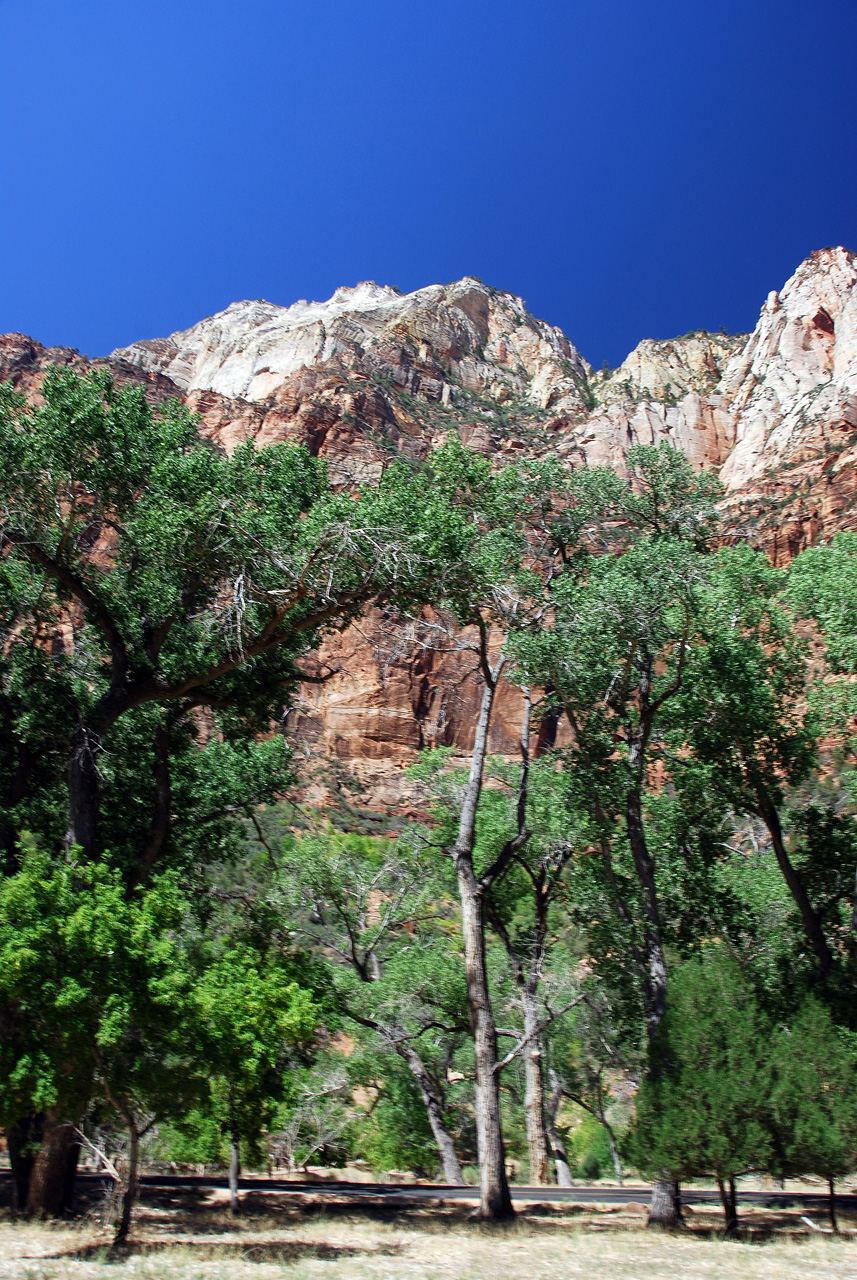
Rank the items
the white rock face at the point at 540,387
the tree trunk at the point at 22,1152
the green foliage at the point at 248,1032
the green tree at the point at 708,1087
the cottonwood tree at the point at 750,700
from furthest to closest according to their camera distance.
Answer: the white rock face at the point at 540,387, the cottonwood tree at the point at 750,700, the green tree at the point at 708,1087, the tree trunk at the point at 22,1152, the green foliage at the point at 248,1032

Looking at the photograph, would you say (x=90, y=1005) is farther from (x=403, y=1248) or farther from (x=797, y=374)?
(x=797, y=374)

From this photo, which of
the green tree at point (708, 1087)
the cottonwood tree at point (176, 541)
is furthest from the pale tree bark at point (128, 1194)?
the green tree at point (708, 1087)

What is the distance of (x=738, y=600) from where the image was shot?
50.7 feet

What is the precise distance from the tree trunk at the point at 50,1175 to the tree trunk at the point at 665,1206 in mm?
8490

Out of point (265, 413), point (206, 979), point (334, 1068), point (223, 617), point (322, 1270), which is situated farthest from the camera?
point (265, 413)

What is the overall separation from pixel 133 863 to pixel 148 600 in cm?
417

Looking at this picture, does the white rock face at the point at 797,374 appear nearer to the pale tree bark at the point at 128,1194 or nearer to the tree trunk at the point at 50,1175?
the tree trunk at the point at 50,1175

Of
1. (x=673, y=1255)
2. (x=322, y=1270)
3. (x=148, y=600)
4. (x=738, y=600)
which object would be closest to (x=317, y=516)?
(x=148, y=600)

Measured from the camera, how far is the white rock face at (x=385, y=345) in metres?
112

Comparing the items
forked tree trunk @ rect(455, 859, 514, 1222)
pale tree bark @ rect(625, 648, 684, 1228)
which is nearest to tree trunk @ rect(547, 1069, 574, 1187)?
pale tree bark @ rect(625, 648, 684, 1228)

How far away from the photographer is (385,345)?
10975cm

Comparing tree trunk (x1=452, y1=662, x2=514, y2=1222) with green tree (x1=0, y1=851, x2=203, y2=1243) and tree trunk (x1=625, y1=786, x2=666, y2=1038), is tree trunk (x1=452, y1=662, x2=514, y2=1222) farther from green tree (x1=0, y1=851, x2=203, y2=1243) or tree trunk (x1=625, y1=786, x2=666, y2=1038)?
green tree (x1=0, y1=851, x2=203, y2=1243)

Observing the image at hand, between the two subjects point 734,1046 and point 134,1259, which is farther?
point 734,1046

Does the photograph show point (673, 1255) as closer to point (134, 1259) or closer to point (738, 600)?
point (134, 1259)
